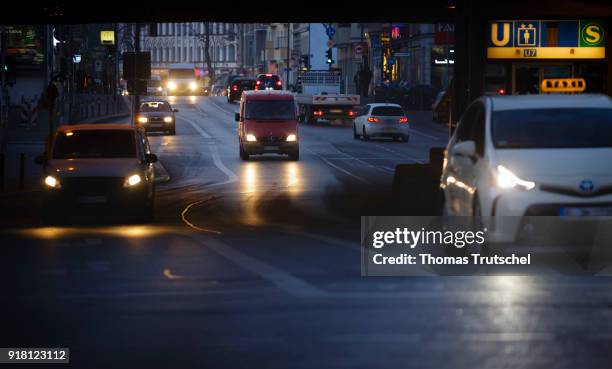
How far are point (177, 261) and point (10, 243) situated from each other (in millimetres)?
3580

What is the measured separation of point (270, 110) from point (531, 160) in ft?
111

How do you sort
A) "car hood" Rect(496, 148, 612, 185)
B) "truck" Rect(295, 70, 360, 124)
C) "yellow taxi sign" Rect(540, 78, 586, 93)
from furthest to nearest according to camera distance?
"truck" Rect(295, 70, 360, 124) < "yellow taxi sign" Rect(540, 78, 586, 93) < "car hood" Rect(496, 148, 612, 185)

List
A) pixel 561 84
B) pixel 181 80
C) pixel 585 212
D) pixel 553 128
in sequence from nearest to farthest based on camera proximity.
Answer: pixel 585 212, pixel 553 128, pixel 561 84, pixel 181 80

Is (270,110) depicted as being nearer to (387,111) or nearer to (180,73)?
(387,111)

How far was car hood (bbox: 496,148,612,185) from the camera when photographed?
48.9 feet

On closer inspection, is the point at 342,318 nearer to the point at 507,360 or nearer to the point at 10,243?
the point at 507,360

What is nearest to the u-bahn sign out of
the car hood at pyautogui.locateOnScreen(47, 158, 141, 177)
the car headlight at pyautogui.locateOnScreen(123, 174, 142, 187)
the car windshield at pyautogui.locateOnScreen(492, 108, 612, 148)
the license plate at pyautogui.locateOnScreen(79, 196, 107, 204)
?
the car hood at pyautogui.locateOnScreen(47, 158, 141, 177)

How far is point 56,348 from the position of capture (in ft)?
33.1

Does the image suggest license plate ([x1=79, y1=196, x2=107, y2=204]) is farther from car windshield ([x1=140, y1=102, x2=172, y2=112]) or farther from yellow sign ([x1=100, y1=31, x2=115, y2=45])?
yellow sign ([x1=100, y1=31, x2=115, y2=45])

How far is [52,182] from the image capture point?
23188 millimetres

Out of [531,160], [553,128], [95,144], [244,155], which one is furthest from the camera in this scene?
[244,155]

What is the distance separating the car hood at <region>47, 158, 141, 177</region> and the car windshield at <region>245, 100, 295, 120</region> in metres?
→ 24.8

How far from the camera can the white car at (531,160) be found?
1482cm

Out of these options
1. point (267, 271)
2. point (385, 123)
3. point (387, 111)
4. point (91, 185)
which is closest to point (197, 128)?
point (385, 123)
